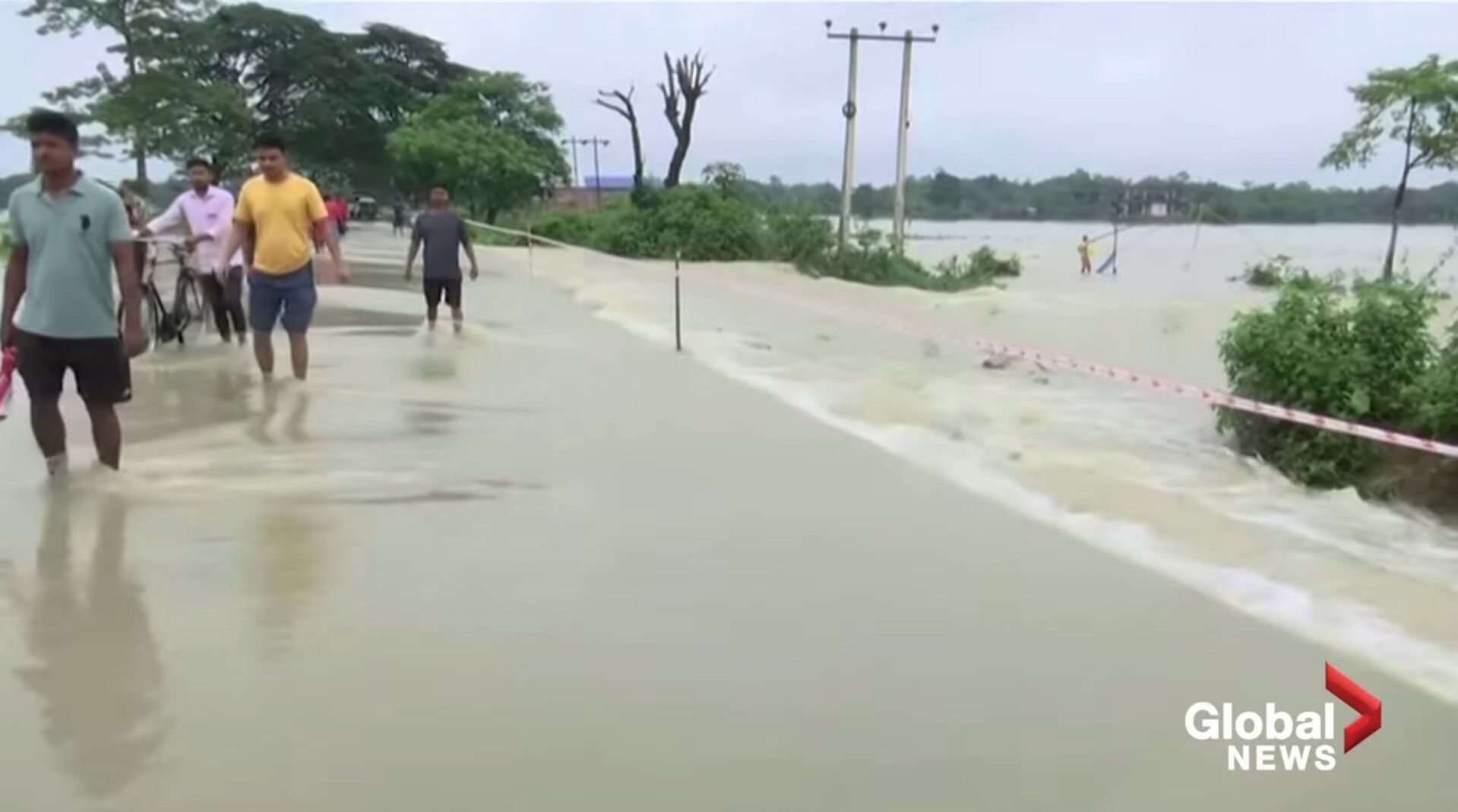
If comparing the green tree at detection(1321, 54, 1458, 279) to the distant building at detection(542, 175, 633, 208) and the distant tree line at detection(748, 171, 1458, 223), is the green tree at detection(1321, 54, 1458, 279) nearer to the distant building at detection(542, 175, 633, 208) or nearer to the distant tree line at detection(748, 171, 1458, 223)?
the distant tree line at detection(748, 171, 1458, 223)

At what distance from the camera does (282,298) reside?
9.66m

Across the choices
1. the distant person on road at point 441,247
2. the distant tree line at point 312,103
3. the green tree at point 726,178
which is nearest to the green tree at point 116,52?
the distant tree line at point 312,103

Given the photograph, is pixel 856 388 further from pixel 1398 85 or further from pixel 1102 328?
pixel 1398 85

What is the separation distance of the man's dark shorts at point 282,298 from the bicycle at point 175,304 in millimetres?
2394

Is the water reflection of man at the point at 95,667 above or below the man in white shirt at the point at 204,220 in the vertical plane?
below

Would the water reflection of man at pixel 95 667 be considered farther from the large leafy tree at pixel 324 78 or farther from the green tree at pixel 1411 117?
the large leafy tree at pixel 324 78

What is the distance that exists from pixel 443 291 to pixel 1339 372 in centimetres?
785

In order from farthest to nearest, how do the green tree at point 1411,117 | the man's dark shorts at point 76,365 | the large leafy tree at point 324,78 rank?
the large leafy tree at point 324,78 → the green tree at point 1411,117 → the man's dark shorts at point 76,365

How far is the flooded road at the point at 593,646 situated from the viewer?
3.73 m

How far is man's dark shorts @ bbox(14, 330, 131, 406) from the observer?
21.0 ft

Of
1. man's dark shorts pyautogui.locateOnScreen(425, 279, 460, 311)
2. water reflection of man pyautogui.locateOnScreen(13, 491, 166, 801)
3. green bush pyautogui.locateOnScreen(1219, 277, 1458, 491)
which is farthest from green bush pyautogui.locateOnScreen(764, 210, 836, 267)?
water reflection of man pyautogui.locateOnScreen(13, 491, 166, 801)

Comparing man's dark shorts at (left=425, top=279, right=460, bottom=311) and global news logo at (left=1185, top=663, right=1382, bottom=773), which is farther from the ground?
global news logo at (left=1185, top=663, right=1382, bottom=773)

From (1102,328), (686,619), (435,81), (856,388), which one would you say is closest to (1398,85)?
(1102,328)

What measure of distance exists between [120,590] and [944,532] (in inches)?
129
